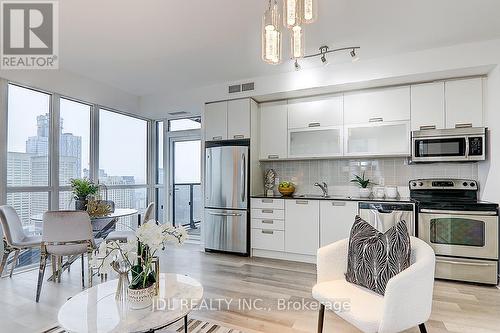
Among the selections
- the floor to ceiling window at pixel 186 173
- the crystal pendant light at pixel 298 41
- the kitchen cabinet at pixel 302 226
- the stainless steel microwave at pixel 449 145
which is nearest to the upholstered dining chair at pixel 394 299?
the crystal pendant light at pixel 298 41

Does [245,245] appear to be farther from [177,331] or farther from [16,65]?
[16,65]

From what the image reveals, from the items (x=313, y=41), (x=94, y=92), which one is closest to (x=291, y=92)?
(x=313, y=41)

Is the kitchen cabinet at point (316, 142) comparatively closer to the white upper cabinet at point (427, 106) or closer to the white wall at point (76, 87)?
the white upper cabinet at point (427, 106)

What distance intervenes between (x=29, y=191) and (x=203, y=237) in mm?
2486

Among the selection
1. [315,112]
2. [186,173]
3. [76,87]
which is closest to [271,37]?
[315,112]

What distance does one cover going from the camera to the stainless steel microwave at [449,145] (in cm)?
321

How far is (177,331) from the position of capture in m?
2.09

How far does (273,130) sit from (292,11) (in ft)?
9.11

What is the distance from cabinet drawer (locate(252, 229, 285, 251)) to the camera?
13.1 ft

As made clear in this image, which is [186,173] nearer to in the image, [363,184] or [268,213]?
[268,213]

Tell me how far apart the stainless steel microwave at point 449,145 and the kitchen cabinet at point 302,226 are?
1.48m

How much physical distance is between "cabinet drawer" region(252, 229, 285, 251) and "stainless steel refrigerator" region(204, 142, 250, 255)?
14cm

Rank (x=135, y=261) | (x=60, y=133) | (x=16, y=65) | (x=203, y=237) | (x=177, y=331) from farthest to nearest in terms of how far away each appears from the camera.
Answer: (x=203, y=237), (x=60, y=133), (x=16, y=65), (x=177, y=331), (x=135, y=261)

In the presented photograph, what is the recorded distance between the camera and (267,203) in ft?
13.5
